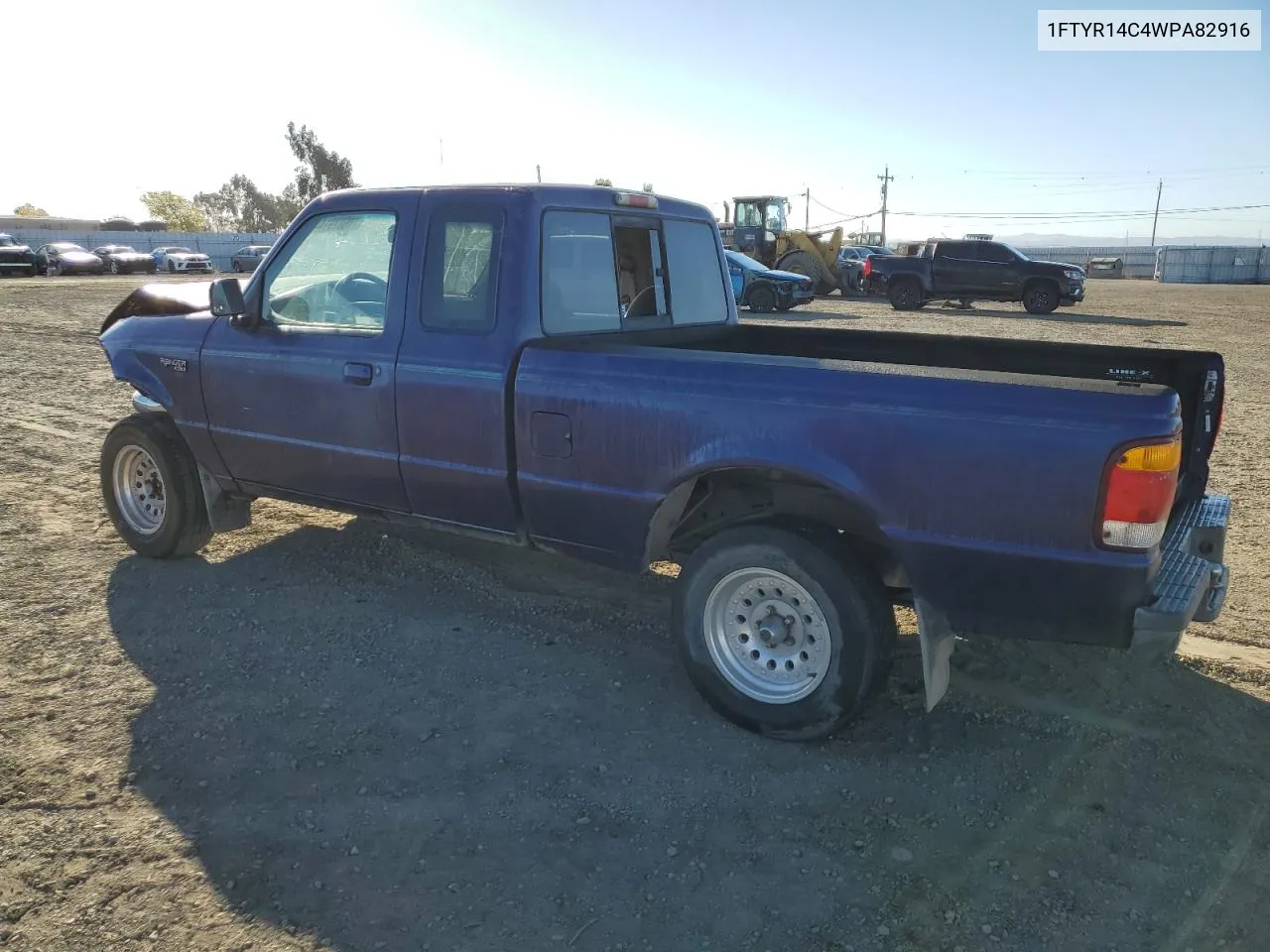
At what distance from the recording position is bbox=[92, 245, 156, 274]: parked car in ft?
139

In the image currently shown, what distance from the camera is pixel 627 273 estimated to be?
454cm

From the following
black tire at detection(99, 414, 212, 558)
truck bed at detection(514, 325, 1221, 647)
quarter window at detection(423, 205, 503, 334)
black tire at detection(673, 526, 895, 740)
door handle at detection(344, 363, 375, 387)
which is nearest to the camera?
truck bed at detection(514, 325, 1221, 647)

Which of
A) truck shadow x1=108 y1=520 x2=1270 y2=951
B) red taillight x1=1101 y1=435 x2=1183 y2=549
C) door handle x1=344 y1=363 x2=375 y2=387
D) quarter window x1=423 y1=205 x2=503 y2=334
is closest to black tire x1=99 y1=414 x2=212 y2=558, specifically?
truck shadow x1=108 y1=520 x2=1270 y2=951

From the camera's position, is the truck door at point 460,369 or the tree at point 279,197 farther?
the tree at point 279,197

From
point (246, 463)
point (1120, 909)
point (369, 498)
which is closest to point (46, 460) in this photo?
point (246, 463)

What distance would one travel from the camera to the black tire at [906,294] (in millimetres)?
24469

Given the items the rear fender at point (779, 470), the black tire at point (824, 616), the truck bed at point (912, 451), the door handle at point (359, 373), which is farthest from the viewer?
the door handle at point (359, 373)

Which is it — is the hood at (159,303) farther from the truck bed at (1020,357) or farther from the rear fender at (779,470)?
the rear fender at (779,470)

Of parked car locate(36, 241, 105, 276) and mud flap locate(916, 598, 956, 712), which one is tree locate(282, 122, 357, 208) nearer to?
parked car locate(36, 241, 105, 276)

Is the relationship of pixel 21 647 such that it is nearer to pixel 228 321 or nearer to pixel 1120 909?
pixel 228 321

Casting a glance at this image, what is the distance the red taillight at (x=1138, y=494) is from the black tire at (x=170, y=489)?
4.55 m

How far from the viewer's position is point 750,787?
3189mm

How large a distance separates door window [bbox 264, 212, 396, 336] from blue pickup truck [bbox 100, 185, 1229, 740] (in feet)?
0.05

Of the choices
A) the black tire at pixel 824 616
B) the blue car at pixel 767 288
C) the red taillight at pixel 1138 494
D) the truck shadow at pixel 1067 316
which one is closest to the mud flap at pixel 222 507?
the black tire at pixel 824 616
